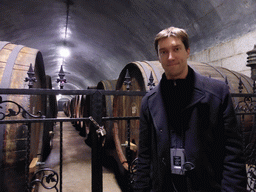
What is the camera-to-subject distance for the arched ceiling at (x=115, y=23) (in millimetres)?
4015

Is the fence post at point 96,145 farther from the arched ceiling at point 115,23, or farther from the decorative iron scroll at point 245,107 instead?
the arched ceiling at point 115,23

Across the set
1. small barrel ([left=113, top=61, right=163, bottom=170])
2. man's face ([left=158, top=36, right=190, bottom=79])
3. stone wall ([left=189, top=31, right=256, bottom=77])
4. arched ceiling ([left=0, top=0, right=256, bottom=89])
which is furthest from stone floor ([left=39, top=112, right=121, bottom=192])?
arched ceiling ([left=0, top=0, right=256, bottom=89])

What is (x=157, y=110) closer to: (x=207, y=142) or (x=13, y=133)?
(x=207, y=142)

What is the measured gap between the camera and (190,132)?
918 mm

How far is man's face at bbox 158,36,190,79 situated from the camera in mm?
959

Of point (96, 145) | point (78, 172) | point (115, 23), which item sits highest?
point (115, 23)

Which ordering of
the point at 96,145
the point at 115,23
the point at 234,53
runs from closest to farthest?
the point at 96,145 < the point at 234,53 < the point at 115,23

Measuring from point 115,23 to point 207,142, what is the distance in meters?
7.28

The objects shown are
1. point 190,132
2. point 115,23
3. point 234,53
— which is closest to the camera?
point 190,132

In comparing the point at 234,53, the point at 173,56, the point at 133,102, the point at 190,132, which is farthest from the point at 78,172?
the point at 234,53

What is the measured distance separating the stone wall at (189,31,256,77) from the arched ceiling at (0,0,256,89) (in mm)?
148

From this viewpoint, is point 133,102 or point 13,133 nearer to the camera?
point 13,133

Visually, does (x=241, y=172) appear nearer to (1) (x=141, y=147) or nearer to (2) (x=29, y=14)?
(1) (x=141, y=147)

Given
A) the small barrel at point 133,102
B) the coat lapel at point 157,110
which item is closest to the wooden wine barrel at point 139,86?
the small barrel at point 133,102
